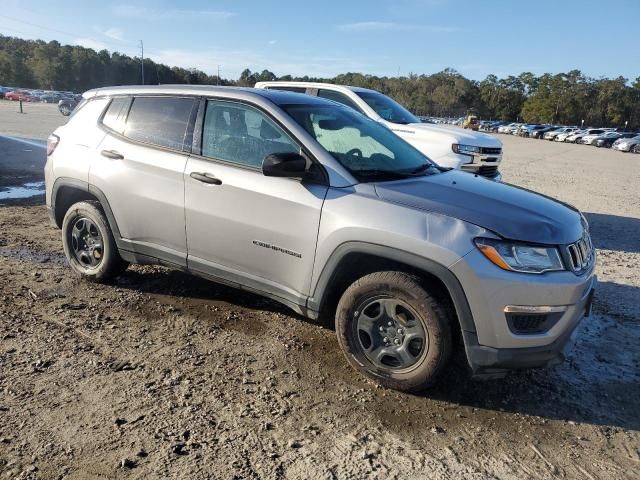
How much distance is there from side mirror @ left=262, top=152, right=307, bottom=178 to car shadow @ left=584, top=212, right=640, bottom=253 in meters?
5.63

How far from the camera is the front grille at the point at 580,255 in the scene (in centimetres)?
314

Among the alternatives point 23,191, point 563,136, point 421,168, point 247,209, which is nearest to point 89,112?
point 247,209

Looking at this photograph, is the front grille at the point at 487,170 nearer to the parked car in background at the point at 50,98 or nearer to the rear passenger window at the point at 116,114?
the rear passenger window at the point at 116,114

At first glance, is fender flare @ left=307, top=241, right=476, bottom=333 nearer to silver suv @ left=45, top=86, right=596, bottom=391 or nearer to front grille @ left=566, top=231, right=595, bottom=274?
silver suv @ left=45, top=86, right=596, bottom=391

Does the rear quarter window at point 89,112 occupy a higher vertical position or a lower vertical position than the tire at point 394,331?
higher

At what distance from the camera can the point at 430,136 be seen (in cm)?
812

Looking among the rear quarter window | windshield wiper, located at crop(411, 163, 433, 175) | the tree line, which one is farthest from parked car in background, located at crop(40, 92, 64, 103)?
windshield wiper, located at crop(411, 163, 433, 175)

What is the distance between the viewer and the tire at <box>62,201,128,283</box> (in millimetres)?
4625

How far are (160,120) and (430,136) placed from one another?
4.96m

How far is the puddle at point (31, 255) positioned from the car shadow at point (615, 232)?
7051 mm

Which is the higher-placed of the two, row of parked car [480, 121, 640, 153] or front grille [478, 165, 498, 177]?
front grille [478, 165, 498, 177]

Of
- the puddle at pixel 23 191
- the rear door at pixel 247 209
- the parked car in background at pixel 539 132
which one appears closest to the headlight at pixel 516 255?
the rear door at pixel 247 209

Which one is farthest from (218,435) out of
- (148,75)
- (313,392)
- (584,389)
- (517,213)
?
(148,75)

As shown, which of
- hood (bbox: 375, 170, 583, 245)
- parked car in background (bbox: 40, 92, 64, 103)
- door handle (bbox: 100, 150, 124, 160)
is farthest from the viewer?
parked car in background (bbox: 40, 92, 64, 103)
